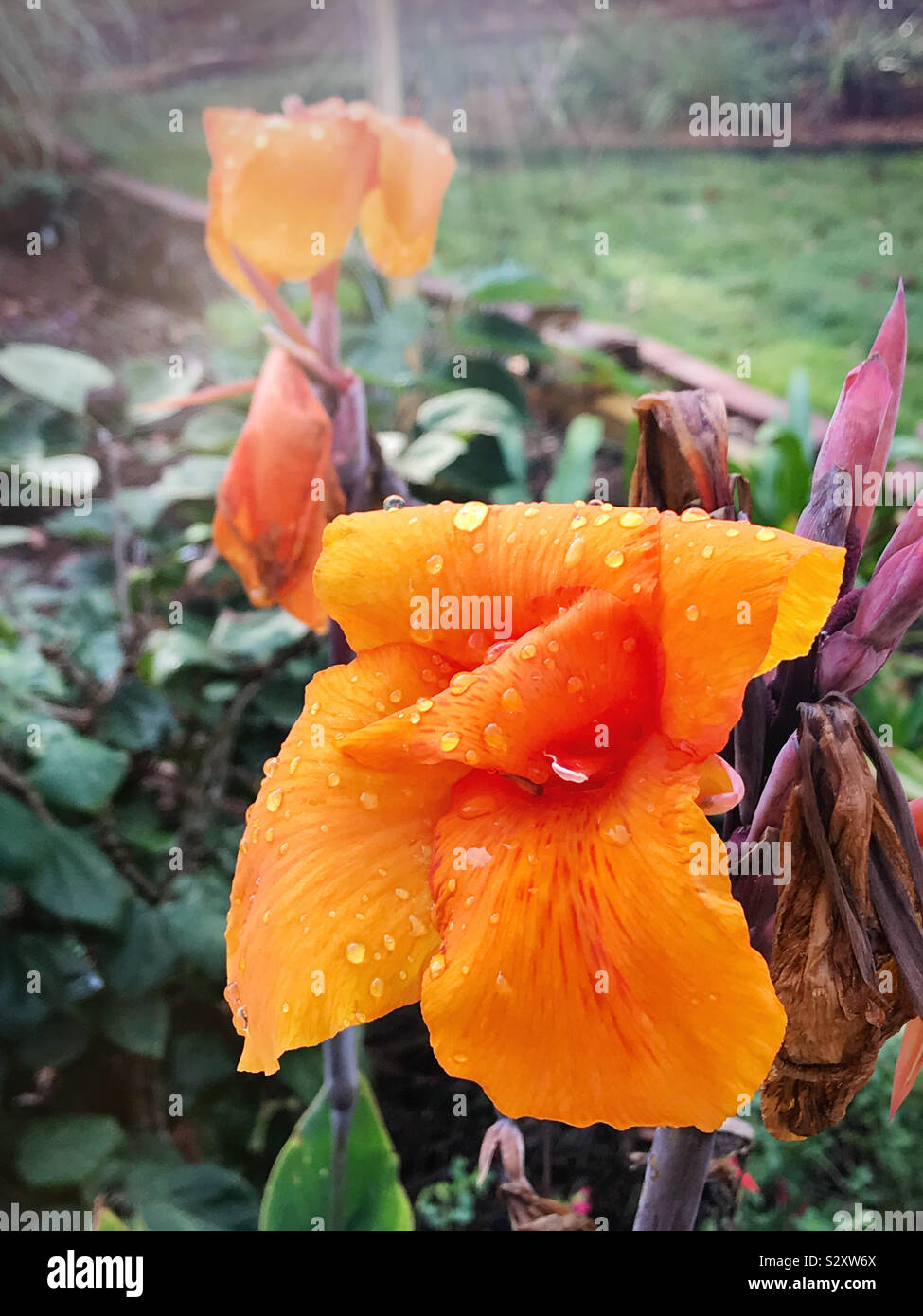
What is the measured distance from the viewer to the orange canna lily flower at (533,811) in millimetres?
249

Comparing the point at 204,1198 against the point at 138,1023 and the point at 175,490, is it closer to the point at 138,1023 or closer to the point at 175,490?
the point at 138,1023

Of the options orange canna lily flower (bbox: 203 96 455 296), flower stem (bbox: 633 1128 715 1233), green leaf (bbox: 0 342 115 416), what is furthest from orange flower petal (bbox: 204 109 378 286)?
flower stem (bbox: 633 1128 715 1233)

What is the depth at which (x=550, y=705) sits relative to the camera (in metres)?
0.27

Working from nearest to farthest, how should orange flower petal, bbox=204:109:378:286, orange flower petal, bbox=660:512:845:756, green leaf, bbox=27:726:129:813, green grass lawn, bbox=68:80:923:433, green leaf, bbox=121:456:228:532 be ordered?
orange flower petal, bbox=660:512:845:756, orange flower petal, bbox=204:109:378:286, green leaf, bbox=27:726:129:813, green leaf, bbox=121:456:228:532, green grass lawn, bbox=68:80:923:433

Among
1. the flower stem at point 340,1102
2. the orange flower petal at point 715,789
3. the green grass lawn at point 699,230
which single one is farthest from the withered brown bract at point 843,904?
the green grass lawn at point 699,230

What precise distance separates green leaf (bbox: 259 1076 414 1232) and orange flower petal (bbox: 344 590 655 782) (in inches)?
13.2

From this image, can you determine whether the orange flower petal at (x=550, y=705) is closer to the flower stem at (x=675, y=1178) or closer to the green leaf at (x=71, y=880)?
the flower stem at (x=675, y=1178)

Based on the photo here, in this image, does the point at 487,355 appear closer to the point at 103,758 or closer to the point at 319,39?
the point at 319,39

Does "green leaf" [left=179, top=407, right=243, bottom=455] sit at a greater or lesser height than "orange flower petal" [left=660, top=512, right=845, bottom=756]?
greater

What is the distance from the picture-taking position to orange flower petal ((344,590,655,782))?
0.26 metres

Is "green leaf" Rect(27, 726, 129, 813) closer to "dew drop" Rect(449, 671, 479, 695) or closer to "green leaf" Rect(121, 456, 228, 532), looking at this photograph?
"green leaf" Rect(121, 456, 228, 532)

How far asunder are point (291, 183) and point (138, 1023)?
0.58 metres

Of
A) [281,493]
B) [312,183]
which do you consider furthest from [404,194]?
[281,493]
